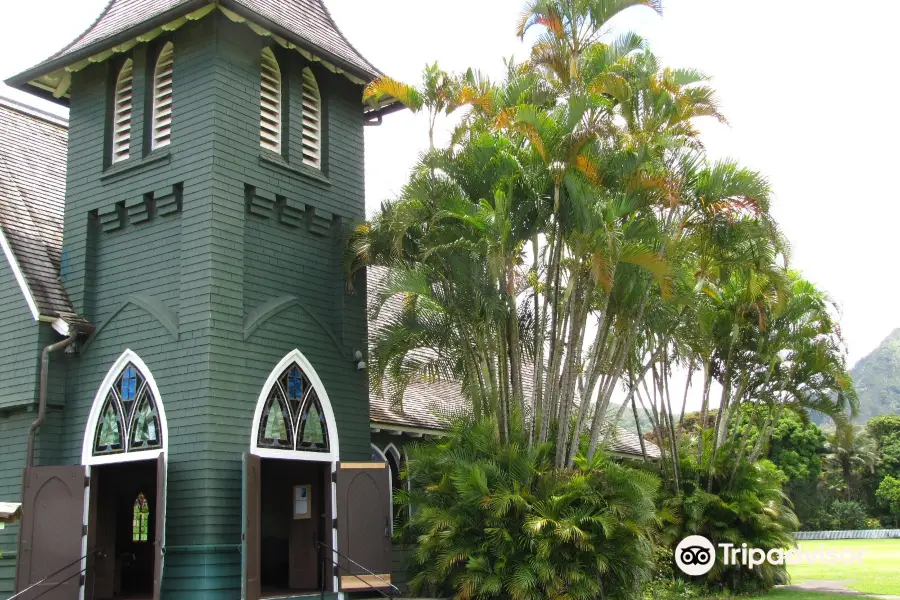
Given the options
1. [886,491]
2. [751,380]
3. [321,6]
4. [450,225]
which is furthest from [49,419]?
[886,491]

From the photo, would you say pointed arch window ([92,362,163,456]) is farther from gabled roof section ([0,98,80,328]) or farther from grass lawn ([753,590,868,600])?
grass lawn ([753,590,868,600])

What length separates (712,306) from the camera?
1994cm

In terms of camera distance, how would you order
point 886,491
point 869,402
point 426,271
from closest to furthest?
1. point 426,271
2. point 886,491
3. point 869,402

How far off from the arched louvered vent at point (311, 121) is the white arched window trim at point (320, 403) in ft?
11.2

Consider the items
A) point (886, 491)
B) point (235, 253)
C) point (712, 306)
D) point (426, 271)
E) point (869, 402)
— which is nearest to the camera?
point (235, 253)

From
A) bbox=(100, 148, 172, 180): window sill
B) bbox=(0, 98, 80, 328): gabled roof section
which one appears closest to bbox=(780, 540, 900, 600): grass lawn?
bbox=(100, 148, 172, 180): window sill

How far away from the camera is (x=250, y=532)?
1205cm

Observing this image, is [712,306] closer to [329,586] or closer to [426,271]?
[426,271]

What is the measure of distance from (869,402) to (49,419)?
165 metres

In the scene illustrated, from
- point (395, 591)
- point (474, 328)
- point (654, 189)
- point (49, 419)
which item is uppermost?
point (654, 189)

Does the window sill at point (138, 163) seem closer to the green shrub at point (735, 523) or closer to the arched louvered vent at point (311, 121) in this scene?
the arched louvered vent at point (311, 121)

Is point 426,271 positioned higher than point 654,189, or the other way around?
point 654,189

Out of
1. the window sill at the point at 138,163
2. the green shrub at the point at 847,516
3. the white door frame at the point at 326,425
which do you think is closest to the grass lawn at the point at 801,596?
the white door frame at the point at 326,425

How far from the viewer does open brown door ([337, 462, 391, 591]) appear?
13.5 metres
